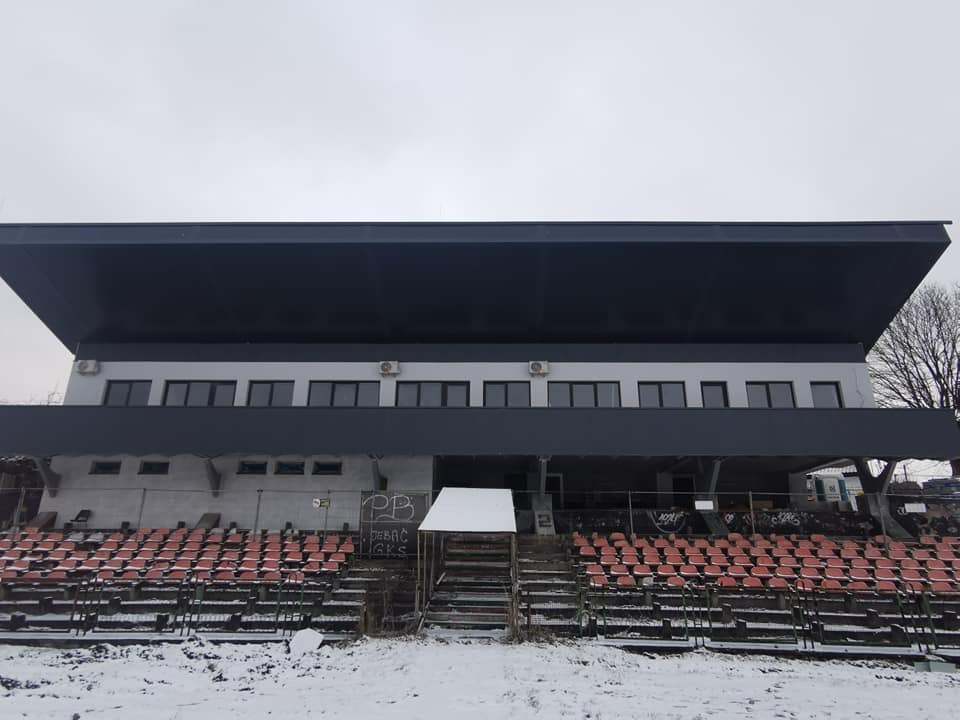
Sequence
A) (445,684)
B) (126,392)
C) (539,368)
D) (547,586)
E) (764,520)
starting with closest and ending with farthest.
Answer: (445,684) < (547,586) < (764,520) < (539,368) < (126,392)

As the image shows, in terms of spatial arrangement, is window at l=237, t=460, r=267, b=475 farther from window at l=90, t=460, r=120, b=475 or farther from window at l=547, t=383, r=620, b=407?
window at l=547, t=383, r=620, b=407

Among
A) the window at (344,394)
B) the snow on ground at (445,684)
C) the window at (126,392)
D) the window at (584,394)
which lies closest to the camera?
the snow on ground at (445,684)

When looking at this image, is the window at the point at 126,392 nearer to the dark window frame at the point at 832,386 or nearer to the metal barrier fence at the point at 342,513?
the metal barrier fence at the point at 342,513

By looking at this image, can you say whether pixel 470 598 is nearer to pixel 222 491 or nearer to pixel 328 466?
pixel 328 466

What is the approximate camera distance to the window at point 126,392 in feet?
80.8

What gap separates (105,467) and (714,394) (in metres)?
26.1

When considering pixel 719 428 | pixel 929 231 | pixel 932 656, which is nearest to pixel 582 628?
pixel 932 656

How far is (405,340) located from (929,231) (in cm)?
2103

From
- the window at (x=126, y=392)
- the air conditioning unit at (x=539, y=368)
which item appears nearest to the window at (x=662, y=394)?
the air conditioning unit at (x=539, y=368)

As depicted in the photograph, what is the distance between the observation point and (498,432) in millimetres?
21062

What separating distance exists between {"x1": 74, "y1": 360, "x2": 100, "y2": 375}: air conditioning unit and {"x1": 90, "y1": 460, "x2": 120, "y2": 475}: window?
13.2 feet

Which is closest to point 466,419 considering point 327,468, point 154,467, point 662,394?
point 327,468

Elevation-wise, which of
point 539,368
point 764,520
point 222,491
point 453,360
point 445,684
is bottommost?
point 445,684

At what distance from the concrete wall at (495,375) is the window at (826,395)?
23cm
